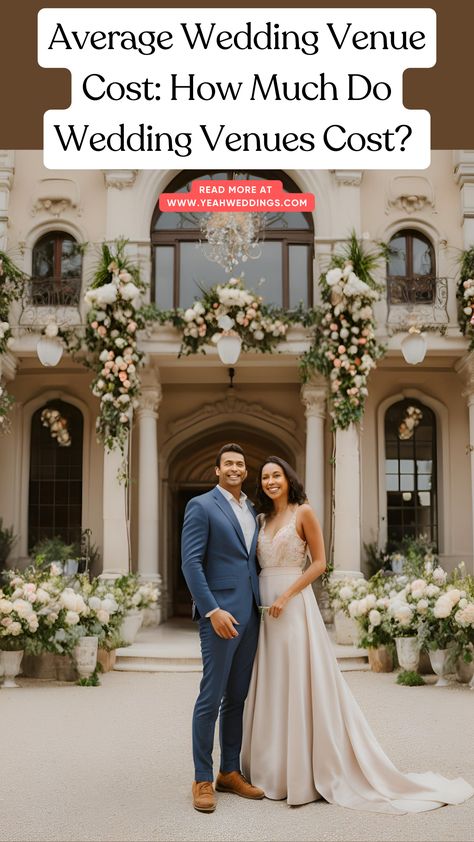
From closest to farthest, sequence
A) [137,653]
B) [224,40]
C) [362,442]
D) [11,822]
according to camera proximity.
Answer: [11,822]
[224,40]
[137,653]
[362,442]

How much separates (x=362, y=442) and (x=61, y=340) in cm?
571

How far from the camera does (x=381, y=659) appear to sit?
10.9m

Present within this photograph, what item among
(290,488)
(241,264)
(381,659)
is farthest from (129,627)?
(290,488)

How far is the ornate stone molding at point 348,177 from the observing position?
15.6 metres

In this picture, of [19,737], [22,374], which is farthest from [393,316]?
[19,737]

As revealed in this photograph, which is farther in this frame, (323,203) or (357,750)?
(323,203)

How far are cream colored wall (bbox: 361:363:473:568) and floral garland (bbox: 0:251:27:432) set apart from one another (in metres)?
6.34

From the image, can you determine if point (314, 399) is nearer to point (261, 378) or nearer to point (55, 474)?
point (261, 378)

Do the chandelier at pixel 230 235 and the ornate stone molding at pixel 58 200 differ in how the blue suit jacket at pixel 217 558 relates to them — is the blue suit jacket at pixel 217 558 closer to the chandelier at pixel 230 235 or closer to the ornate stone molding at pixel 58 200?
the chandelier at pixel 230 235

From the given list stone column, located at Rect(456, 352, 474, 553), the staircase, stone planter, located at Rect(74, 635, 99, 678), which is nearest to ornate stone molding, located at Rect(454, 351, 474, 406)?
stone column, located at Rect(456, 352, 474, 553)

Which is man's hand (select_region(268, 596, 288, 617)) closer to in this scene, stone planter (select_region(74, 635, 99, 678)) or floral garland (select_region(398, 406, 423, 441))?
stone planter (select_region(74, 635, 99, 678))

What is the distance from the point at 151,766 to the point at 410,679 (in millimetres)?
4423

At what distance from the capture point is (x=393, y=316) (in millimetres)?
15672

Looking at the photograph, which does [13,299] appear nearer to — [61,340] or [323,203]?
[61,340]
